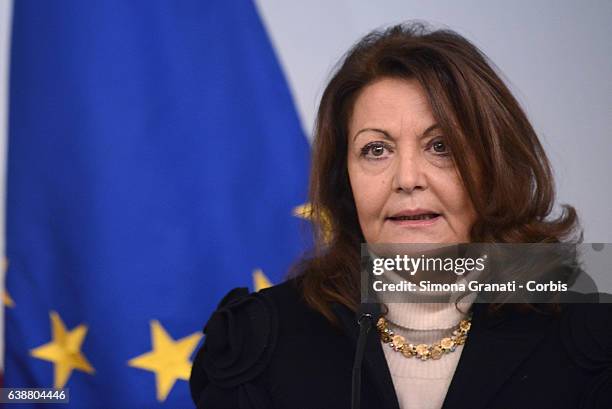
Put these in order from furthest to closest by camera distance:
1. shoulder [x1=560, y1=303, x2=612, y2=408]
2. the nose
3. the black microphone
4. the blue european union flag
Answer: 1. the blue european union flag
2. the nose
3. shoulder [x1=560, y1=303, x2=612, y2=408]
4. the black microphone

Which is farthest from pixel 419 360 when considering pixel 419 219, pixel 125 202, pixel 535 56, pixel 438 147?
pixel 535 56

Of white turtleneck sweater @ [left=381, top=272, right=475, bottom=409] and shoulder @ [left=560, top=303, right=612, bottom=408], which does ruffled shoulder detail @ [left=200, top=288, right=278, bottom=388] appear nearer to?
white turtleneck sweater @ [left=381, top=272, right=475, bottom=409]

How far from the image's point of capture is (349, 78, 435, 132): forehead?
4.23 feet

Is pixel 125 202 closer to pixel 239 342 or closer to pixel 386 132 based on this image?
pixel 239 342

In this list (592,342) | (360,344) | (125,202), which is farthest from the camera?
(125,202)

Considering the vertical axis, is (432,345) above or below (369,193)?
below

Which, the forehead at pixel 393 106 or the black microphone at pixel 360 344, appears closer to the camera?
the black microphone at pixel 360 344

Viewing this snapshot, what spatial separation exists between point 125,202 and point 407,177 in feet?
2.67

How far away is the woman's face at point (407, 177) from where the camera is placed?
4.17ft

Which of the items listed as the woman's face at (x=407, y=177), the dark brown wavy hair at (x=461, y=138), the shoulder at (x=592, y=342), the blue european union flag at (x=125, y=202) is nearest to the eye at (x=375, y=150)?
the woman's face at (x=407, y=177)

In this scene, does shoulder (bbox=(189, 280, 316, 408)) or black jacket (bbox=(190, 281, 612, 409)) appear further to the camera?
shoulder (bbox=(189, 280, 316, 408))

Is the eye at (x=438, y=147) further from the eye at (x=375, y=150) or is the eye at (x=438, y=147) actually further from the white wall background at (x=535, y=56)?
the white wall background at (x=535, y=56)

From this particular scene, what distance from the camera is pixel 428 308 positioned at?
4.27ft

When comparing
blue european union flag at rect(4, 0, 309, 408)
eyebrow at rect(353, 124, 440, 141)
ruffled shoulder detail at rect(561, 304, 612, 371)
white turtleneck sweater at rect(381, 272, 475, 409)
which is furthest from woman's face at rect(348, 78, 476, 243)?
blue european union flag at rect(4, 0, 309, 408)
